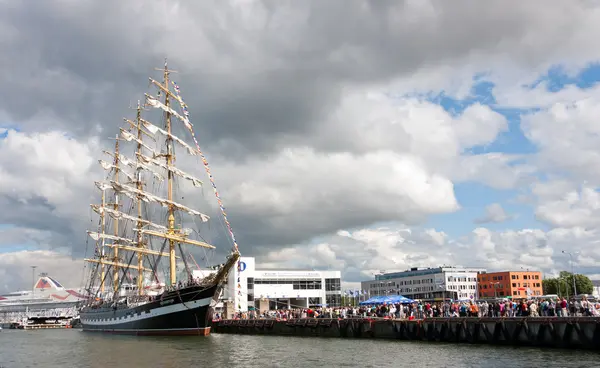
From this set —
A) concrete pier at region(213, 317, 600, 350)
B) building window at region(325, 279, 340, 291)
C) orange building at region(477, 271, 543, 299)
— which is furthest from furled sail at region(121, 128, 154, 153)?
orange building at region(477, 271, 543, 299)

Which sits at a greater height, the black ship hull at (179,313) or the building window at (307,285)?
the building window at (307,285)

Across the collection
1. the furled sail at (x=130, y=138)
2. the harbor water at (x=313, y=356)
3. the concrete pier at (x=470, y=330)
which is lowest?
the harbor water at (x=313, y=356)

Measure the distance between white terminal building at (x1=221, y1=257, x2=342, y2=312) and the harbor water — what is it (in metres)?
68.8

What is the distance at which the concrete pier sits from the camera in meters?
34.4

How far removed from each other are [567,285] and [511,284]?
21989 mm

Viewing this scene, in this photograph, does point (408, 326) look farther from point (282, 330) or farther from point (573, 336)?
point (282, 330)

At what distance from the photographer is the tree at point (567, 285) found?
154750 mm

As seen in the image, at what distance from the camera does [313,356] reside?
3769 centimetres

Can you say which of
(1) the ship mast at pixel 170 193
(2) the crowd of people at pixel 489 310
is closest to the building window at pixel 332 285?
(1) the ship mast at pixel 170 193

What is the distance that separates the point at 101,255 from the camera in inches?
4144

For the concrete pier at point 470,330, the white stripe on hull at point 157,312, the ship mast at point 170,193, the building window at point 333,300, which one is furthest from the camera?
the building window at point 333,300

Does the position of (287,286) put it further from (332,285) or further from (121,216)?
(121,216)

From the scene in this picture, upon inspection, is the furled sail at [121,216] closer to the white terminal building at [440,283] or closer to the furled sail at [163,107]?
the furled sail at [163,107]

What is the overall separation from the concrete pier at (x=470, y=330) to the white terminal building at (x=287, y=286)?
58963mm
